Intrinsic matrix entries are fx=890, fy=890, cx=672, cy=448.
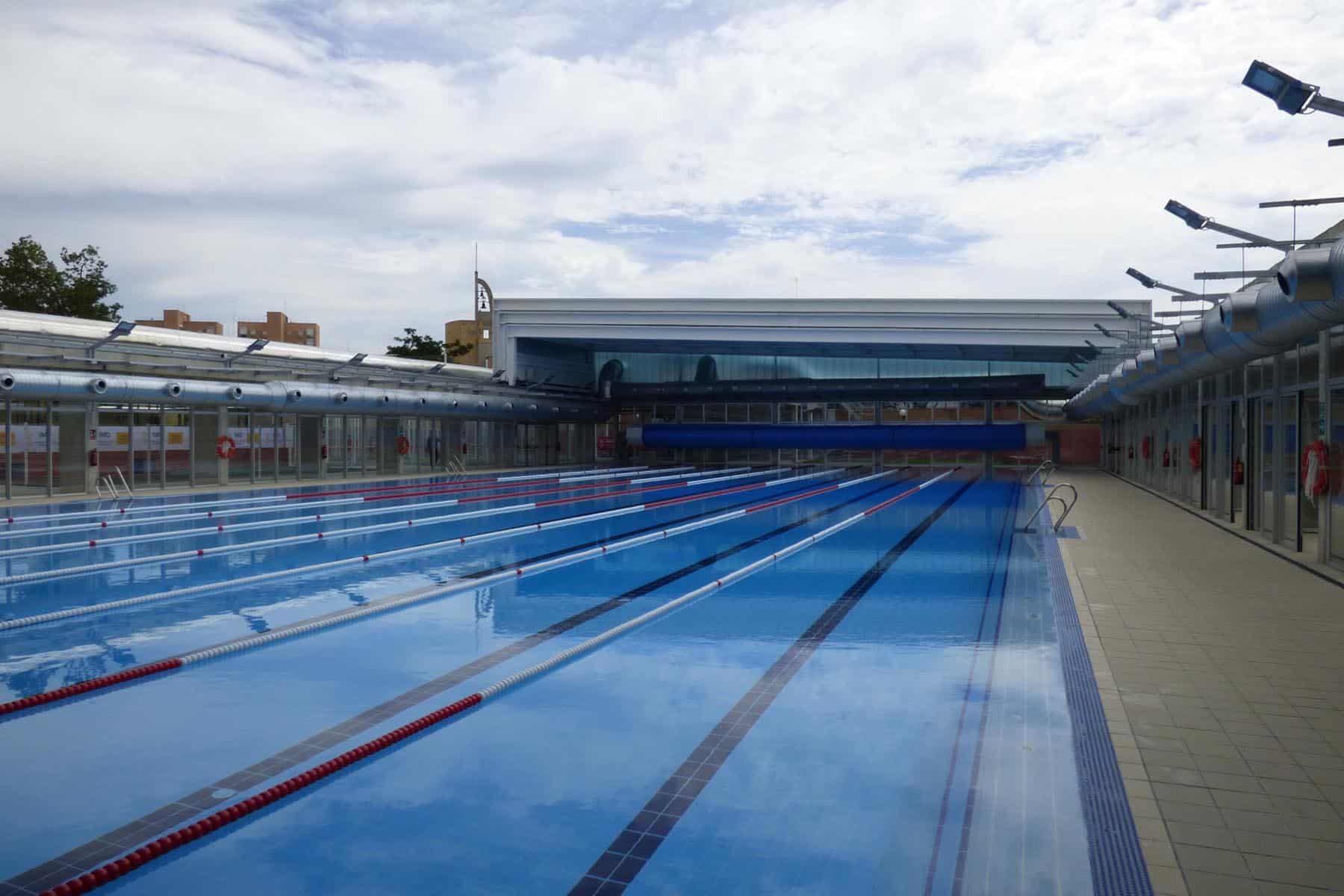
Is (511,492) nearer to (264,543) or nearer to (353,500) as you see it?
(353,500)

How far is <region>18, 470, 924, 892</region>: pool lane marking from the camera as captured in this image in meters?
2.65

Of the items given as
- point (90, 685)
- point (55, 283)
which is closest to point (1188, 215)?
point (90, 685)

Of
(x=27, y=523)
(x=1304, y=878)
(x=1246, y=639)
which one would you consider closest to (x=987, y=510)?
(x=1246, y=639)

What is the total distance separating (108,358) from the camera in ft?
46.6

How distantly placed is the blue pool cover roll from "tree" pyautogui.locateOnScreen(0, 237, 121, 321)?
64.9 feet

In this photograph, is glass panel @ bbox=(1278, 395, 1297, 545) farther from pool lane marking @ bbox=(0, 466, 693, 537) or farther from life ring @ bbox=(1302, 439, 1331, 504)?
pool lane marking @ bbox=(0, 466, 693, 537)

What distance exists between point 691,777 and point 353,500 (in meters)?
12.4

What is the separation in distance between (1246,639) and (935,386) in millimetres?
21637

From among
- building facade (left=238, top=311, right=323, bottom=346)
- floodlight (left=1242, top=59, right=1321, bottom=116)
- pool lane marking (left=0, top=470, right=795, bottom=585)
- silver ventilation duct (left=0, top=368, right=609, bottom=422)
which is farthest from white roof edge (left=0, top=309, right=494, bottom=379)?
building facade (left=238, top=311, right=323, bottom=346)

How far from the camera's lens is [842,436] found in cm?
2578

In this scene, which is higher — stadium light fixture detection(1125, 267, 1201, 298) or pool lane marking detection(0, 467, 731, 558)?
stadium light fixture detection(1125, 267, 1201, 298)

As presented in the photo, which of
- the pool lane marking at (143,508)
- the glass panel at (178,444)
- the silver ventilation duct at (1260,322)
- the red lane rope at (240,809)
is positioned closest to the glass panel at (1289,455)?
the silver ventilation duct at (1260,322)

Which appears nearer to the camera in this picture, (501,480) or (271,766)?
(271,766)

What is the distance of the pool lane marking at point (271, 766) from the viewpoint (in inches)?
104
